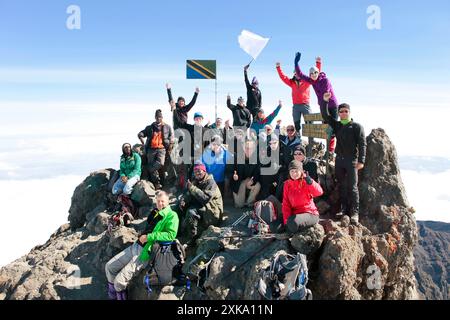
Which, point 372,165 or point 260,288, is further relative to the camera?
point 372,165

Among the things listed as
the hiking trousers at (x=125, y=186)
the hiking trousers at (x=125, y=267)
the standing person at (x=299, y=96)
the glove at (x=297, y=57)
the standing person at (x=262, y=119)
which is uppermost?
the glove at (x=297, y=57)

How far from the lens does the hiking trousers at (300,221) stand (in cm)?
831

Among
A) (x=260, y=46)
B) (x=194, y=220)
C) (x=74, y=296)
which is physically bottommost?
(x=74, y=296)

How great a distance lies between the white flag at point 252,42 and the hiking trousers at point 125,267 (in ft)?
34.3

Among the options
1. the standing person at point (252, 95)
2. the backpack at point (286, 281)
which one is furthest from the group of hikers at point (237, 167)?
the backpack at point (286, 281)

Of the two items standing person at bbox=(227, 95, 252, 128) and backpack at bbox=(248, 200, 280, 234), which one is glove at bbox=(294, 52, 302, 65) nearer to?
standing person at bbox=(227, 95, 252, 128)

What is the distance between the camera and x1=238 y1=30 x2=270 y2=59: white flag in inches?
599

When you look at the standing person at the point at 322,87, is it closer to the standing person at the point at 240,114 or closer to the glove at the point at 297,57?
the glove at the point at 297,57

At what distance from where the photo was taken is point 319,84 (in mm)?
12008

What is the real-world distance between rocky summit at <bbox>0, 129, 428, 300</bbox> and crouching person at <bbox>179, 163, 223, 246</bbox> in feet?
1.00

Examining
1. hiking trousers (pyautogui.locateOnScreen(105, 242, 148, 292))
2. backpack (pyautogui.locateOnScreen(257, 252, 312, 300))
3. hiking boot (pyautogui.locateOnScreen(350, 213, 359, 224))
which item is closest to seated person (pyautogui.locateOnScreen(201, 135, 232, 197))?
hiking trousers (pyautogui.locateOnScreen(105, 242, 148, 292))
